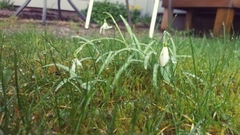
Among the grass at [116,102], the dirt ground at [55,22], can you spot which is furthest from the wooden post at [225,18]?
the grass at [116,102]

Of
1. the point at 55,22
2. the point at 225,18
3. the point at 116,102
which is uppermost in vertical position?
the point at 225,18

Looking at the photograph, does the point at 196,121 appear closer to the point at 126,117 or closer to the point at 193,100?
the point at 193,100

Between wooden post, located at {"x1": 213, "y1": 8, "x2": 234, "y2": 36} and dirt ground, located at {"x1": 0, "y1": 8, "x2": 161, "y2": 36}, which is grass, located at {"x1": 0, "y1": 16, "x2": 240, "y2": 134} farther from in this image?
wooden post, located at {"x1": 213, "y1": 8, "x2": 234, "y2": 36}

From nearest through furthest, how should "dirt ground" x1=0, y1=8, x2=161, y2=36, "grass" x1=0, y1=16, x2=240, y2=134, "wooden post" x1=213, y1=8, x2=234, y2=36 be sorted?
1. "grass" x1=0, y1=16, x2=240, y2=134
2. "dirt ground" x1=0, y1=8, x2=161, y2=36
3. "wooden post" x1=213, y1=8, x2=234, y2=36

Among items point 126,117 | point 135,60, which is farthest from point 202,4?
point 126,117

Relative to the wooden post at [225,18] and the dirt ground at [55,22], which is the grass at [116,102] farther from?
the wooden post at [225,18]

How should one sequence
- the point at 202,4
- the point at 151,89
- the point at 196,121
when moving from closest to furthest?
the point at 196,121 → the point at 151,89 → the point at 202,4

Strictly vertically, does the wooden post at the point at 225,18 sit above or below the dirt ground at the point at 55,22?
above

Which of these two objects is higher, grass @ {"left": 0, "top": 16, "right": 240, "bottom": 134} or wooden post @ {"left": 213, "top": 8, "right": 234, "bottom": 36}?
wooden post @ {"left": 213, "top": 8, "right": 234, "bottom": 36}

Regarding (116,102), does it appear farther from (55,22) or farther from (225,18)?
(225,18)

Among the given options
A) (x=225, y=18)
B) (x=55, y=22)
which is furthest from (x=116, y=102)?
(x=225, y=18)

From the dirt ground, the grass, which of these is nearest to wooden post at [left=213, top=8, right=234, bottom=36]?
the dirt ground
